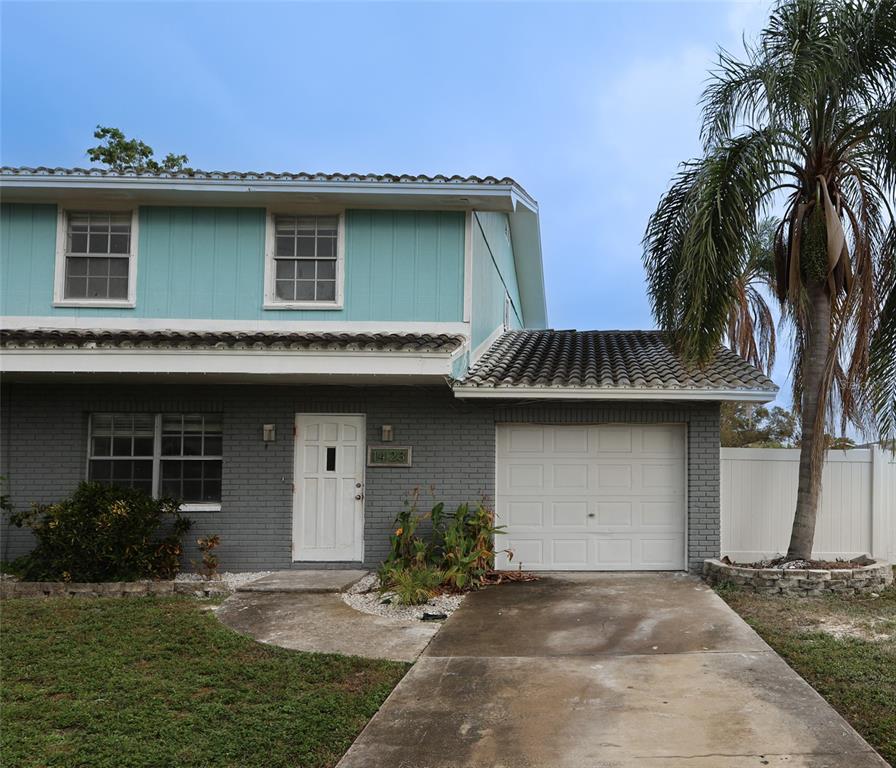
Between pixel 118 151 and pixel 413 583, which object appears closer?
pixel 413 583

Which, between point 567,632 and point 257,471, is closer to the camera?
point 567,632

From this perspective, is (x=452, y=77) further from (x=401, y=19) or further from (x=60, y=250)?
(x=60, y=250)

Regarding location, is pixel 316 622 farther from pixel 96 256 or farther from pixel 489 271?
pixel 489 271

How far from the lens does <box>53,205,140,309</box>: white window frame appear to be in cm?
1084

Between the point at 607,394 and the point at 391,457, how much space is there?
3.01 meters

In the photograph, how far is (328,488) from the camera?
10500 mm

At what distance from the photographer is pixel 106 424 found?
35.2 feet

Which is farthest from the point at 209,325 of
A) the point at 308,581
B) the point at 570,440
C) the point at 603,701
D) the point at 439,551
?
the point at 603,701

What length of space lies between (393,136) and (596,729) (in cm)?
2262

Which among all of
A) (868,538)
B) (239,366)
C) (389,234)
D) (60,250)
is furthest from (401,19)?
(868,538)

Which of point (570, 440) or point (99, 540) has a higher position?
point (570, 440)

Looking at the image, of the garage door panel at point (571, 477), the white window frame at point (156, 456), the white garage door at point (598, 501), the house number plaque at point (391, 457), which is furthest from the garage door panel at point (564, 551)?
the white window frame at point (156, 456)

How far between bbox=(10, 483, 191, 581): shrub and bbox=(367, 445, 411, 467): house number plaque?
9.19ft

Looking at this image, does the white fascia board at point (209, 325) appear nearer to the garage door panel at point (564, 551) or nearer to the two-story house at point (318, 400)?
Result: the two-story house at point (318, 400)
